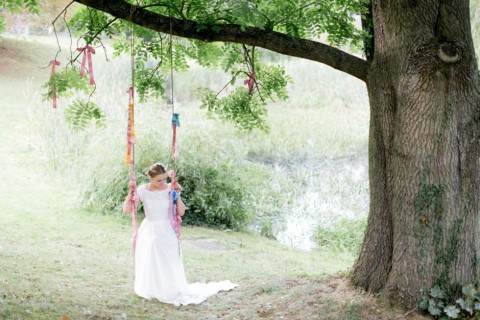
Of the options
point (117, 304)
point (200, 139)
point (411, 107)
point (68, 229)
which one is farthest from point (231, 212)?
point (411, 107)

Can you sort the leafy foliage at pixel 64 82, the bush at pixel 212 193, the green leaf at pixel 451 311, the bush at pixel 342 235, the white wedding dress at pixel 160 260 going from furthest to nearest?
the bush at pixel 212 193 < the bush at pixel 342 235 < the white wedding dress at pixel 160 260 < the leafy foliage at pixel 64 82 < the green leaf at pixel 451 311

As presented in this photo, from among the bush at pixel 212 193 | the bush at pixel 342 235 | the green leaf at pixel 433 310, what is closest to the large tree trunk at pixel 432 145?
the green leaf at pixel 433 310

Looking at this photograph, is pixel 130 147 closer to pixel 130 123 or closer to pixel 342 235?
pixel 130 123

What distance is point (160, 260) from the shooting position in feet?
26.7

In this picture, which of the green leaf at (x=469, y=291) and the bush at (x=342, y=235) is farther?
the bush at (x=342, y=235)

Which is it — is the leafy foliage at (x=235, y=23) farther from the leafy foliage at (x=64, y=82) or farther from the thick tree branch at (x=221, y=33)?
the leafy foliage at (x=64, y=82)

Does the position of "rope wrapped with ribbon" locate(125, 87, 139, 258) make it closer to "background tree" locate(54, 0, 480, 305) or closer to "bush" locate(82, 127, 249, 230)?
"background tree" locate(54, 0, 480, 305)

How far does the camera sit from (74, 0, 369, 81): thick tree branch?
22.1 ft

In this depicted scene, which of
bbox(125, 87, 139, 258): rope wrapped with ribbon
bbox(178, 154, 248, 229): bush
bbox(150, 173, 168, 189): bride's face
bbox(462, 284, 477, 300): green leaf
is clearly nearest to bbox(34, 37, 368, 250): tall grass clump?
bbox(178, 154, 248, 229): bush

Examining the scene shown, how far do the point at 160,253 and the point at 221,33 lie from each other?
2.83 metres

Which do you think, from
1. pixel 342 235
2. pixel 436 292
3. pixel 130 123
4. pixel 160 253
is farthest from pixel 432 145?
pixel 342 235

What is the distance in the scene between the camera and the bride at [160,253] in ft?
26.3

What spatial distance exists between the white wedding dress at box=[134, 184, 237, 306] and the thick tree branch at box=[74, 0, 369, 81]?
2156mm

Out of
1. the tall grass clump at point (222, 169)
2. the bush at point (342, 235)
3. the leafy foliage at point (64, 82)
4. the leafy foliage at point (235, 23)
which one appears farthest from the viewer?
the tall grass clump at point (222, 169)
